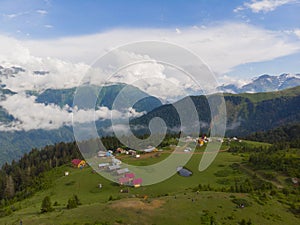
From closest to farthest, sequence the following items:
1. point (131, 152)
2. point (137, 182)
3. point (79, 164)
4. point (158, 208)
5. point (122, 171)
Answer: point (158, 208)
point (137, 182)
point (122, 171)
point (79, 164)
point (131, 152)

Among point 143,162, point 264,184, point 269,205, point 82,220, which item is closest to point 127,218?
point 82,220

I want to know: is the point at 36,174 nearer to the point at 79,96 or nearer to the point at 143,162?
the point at 143,162

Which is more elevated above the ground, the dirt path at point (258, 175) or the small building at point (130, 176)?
the small building at point (130, 176)

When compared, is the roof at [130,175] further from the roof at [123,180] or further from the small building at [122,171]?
the small building at [122,171]

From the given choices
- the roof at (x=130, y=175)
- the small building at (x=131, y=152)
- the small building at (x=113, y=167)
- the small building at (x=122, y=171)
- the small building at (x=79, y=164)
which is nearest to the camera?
the roof at (x=130, y=175)

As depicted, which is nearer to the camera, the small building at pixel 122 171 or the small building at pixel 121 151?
the small building at pixel 122 171

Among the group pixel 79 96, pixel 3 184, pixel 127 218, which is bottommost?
pixel 3 184

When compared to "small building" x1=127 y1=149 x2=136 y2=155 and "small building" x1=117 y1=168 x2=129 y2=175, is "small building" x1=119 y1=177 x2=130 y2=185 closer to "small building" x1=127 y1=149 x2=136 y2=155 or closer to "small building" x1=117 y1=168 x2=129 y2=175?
"small building" x1=117 y1=168 x2=129 y2=175

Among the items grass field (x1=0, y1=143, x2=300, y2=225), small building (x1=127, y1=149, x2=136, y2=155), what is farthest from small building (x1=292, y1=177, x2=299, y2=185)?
small building (x1=127, y1=149, x2=136, y2=155)

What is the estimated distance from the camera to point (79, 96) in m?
27.0

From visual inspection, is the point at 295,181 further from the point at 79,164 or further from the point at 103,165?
the point at 79,164

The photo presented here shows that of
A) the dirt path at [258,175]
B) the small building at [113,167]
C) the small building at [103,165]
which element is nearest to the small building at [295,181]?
the dirt path at [258,175]

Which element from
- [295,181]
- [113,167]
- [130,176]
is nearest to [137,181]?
[130,176]

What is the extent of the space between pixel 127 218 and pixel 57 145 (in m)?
110
